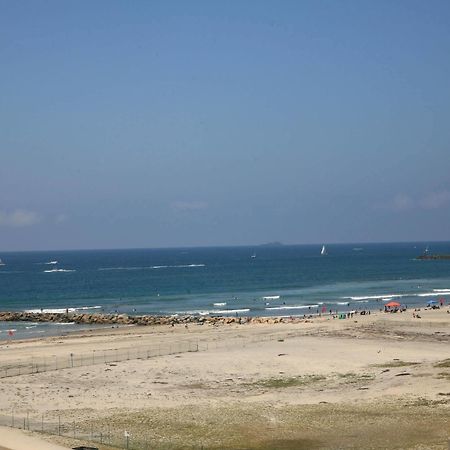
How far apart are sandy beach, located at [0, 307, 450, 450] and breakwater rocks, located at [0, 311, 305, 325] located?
658 inches

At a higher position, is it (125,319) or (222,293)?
(222,293)

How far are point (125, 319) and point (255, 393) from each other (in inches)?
1777

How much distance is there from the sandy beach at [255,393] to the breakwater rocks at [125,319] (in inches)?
658

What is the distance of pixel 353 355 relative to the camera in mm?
47906

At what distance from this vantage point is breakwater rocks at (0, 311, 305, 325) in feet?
249

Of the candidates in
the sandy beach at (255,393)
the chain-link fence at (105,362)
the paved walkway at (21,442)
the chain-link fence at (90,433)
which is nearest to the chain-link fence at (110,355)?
the chain-link fence at (105,362)

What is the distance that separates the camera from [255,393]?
36594 millimetres

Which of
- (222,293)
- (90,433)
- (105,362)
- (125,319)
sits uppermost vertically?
(222,293)

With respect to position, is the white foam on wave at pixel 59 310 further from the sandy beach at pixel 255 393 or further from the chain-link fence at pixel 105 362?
the chain-link fence at pixel 105 362

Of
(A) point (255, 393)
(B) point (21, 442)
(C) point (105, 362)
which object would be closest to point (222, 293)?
(C) point (105, 362)

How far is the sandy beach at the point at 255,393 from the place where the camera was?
2889 centimetres

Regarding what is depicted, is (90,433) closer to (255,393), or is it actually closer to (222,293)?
(255,393)

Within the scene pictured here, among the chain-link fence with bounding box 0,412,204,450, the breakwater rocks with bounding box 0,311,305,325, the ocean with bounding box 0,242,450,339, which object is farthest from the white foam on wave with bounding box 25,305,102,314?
the chain-link fence with bounding box 0,412,204,450

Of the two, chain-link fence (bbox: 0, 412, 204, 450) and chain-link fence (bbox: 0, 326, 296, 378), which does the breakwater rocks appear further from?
chain-link fence (bbox: 0, 412, 204, 450)
